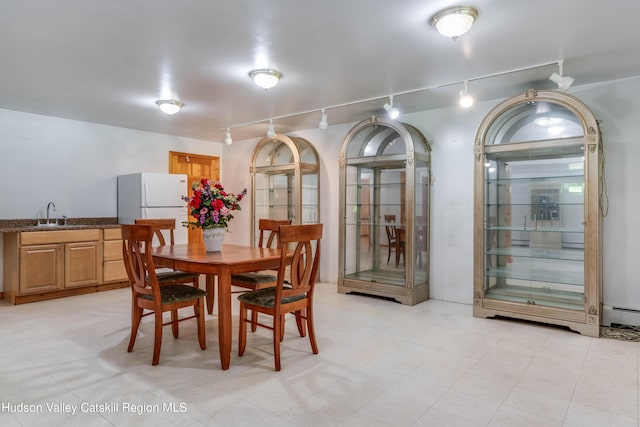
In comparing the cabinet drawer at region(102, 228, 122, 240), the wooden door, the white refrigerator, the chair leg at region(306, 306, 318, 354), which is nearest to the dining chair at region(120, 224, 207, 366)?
the chair leg at region(306, 306, 318, 354)

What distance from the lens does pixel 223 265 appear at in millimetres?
2764

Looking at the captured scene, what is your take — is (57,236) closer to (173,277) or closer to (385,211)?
(173,277)

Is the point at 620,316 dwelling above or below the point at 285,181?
below

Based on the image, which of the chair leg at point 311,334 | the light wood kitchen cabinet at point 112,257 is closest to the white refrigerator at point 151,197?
the light wood kitchen cabinet at point 112,257

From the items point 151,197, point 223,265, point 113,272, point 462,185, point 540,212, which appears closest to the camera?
point 223,265

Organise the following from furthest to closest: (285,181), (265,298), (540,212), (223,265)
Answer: (285,181) → (540,212) → (265,298) → (223,265)

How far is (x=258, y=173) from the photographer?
21.2 feet

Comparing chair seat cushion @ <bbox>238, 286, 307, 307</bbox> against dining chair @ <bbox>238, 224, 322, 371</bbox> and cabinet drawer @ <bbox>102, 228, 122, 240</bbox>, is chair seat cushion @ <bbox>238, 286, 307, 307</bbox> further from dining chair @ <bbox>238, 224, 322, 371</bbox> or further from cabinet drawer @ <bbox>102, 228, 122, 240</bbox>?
cabinet drawer @ <bbox>102, 228, 122, 240</bbox>

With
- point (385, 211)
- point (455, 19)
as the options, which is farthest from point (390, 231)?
point (455, 19)

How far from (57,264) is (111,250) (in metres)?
0.65

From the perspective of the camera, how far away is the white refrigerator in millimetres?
5555

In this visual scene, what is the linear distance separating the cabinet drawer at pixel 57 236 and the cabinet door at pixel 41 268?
0.21 feet

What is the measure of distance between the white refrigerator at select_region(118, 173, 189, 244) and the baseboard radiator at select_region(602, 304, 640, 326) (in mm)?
5541

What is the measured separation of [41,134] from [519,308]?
6.18 m
